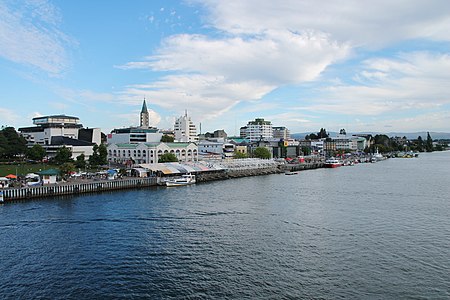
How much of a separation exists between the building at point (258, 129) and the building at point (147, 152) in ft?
175

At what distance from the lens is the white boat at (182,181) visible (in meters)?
34.3

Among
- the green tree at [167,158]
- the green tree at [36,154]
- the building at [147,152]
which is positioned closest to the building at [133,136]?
the building at [147,152]

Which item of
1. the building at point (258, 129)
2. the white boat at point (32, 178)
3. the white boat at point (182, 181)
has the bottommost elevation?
the white boat at point (182, 181)

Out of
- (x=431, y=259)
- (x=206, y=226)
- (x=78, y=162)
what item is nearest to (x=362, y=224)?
(x=431, y=259)

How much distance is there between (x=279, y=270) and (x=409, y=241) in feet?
21.3

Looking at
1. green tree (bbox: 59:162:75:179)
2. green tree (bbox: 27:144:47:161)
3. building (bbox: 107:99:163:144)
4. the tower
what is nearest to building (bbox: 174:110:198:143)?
the tower

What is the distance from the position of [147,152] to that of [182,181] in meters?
12.0

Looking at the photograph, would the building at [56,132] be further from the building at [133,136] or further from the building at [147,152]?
the building at [147,152]

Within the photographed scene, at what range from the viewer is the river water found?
11.2m

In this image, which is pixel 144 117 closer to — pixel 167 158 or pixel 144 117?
pixel 144 117

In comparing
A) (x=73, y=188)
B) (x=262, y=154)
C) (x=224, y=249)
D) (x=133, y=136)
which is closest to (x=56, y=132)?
(x=133, y=136)

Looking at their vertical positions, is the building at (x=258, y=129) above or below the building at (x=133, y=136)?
above

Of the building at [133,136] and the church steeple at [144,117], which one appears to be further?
the church steeple at [144,117]

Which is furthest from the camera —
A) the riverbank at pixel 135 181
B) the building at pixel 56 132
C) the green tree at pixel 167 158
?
the building at pixel 56 132
